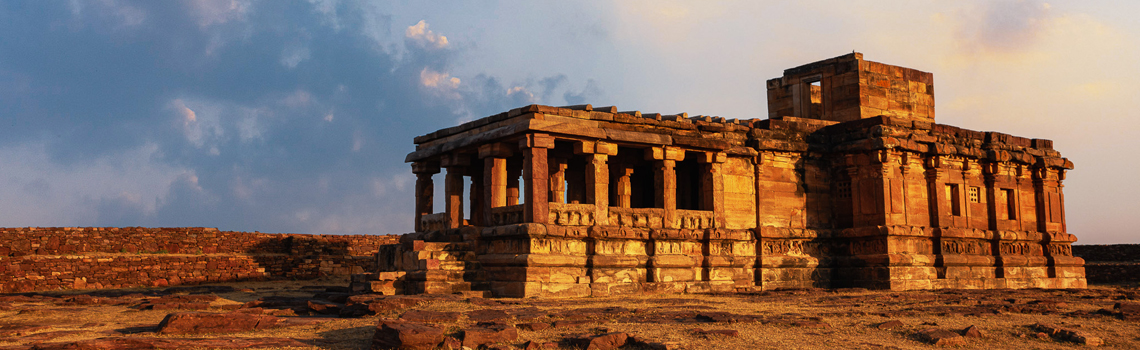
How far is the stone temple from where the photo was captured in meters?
15.9

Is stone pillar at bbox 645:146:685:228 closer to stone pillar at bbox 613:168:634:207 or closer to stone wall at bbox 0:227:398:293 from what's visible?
stone pillar at bbox 613:168:634:207

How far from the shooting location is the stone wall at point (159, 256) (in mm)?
22672

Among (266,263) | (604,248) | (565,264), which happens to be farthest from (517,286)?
(266,263)

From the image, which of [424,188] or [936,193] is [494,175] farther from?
[936,193]

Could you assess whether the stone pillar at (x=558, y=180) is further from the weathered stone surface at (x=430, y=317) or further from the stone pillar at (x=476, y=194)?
the weathered stone surface at (x=430, y=317)

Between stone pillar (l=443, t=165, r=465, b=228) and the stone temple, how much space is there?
43 mm

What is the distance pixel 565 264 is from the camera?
15.6 metres

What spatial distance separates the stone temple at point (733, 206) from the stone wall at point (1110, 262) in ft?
20.5

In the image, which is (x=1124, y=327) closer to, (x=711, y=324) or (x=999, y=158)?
(x=711, y=324)

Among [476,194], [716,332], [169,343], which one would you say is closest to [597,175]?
[476,194]

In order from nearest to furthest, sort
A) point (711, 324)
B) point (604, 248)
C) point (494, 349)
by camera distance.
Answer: point (494, 349) < point (711, 324) < point (604, 248)

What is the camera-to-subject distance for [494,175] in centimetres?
1672

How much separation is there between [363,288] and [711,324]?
8.70m

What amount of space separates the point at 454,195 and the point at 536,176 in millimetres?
3457
